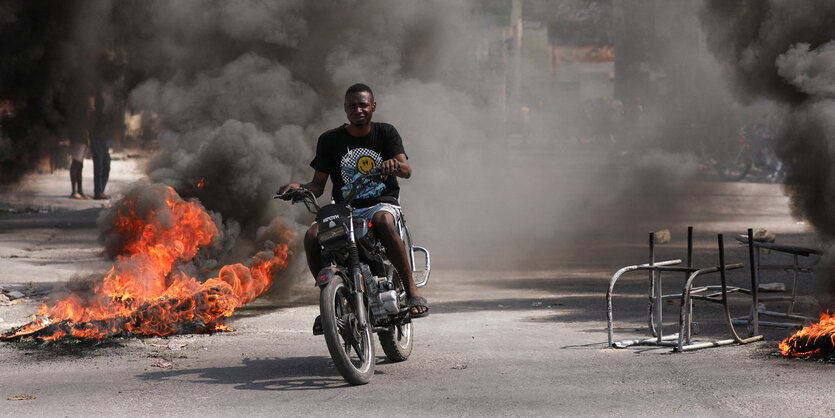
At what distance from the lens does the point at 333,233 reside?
581 centimetres

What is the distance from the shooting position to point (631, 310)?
871cm

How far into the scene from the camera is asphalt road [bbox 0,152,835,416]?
5047 millimetres

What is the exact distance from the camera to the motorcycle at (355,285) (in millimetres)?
5625

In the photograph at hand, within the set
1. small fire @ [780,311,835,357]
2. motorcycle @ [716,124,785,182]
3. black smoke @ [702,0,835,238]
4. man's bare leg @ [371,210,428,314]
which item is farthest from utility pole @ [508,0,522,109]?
man's bare leg @ [371,210,428,314]

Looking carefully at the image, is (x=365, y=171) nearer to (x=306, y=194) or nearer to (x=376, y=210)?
(x=376, y=210)

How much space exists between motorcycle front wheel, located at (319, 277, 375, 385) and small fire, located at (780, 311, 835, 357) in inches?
97.1

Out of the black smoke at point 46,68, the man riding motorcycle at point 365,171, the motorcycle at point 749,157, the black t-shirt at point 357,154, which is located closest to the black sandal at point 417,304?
the man riding motorcycle at point 365,171

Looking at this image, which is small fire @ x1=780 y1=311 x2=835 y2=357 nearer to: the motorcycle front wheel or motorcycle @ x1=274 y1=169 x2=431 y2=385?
motorcycle @ x1=274 y1=169 x2=431 y2=385

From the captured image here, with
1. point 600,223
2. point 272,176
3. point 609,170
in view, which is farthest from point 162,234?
point 609,170

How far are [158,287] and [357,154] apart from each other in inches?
110

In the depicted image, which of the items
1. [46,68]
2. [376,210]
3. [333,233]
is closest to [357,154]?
[376,210]

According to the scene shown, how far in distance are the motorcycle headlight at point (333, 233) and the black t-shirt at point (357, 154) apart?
15.5 inches

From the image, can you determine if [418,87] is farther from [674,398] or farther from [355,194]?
[674,398]

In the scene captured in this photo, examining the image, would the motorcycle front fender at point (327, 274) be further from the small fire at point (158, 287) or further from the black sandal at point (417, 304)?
the small fire at point (158, 287)
